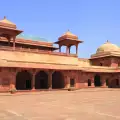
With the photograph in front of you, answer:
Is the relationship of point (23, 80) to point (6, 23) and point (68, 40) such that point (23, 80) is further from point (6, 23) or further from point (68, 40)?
point (68, 40)

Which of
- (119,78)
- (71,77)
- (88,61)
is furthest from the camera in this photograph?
(88,61)

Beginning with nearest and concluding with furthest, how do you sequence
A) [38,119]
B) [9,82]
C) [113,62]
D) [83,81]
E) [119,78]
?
[38,119] → [9,82] → [83,81] → [119,78] → [113,62]

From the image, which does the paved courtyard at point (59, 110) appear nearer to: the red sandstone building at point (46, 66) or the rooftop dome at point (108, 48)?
the red sandstone building at point (46, 66)

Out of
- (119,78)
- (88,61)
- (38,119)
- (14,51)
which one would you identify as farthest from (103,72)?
(38,119)

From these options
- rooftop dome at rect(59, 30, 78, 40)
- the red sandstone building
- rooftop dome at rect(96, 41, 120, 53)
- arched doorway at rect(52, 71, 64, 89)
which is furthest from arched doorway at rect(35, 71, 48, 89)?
rooftop dome at rect(96, 41, 120, 53)

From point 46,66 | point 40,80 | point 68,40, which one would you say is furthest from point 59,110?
point 68,40

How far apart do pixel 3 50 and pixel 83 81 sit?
1178 cm

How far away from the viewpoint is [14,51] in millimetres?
23531

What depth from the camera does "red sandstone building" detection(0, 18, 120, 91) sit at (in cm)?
2184

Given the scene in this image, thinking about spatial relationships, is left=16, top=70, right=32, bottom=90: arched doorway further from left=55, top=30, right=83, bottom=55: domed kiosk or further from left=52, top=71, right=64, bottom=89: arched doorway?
left=55, top=30, right=83, bottom=55: domed kiosk

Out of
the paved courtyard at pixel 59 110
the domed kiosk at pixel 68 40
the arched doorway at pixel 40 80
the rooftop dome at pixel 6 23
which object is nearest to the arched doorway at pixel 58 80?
the arched doorway at pixel 40 80

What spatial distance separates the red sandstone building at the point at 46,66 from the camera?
21.8 meters

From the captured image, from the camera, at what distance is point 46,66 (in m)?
23.3

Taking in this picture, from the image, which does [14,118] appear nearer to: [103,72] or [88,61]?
[103,72]
